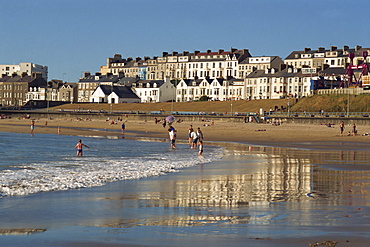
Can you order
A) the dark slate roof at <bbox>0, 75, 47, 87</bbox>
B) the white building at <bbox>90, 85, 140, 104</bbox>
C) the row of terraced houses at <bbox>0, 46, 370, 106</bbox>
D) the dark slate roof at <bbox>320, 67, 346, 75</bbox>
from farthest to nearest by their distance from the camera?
the dark slate roof at <bbox>0, 75, 47, 87</bbox>
the white building at <bbox>90, 85, 140, 104</bbox>
the row of terraced houses at <bbox>0, 46, 370, 106</bbox>
the dark slate roof at <bbox>320, 67, 346, 75</bbox>

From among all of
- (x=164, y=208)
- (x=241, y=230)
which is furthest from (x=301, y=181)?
(x=241, y=230)

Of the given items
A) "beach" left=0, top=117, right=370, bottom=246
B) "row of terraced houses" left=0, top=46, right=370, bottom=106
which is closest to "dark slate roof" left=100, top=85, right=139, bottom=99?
"row of terraced houses" left=0, top=46, right=370, bottom=106

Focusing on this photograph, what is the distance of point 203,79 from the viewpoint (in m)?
143

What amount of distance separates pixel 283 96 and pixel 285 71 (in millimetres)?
8572

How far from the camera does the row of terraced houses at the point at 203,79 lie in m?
123

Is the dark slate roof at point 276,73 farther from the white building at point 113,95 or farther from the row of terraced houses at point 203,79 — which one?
the white building at point 113,95

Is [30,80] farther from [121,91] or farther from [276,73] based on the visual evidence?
[276,73]

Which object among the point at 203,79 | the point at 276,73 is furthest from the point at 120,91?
the point at 276,73

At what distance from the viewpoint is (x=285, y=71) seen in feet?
415

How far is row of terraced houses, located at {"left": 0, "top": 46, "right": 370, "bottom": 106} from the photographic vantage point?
4860 inches

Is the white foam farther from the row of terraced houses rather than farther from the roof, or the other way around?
the roof

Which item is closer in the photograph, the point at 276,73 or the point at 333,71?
the point at 333,71

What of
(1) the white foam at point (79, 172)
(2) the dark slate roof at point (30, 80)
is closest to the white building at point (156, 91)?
(2) the dark slate roof at point (30, 80)

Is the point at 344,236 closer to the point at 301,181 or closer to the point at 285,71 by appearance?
the point at 301,181
